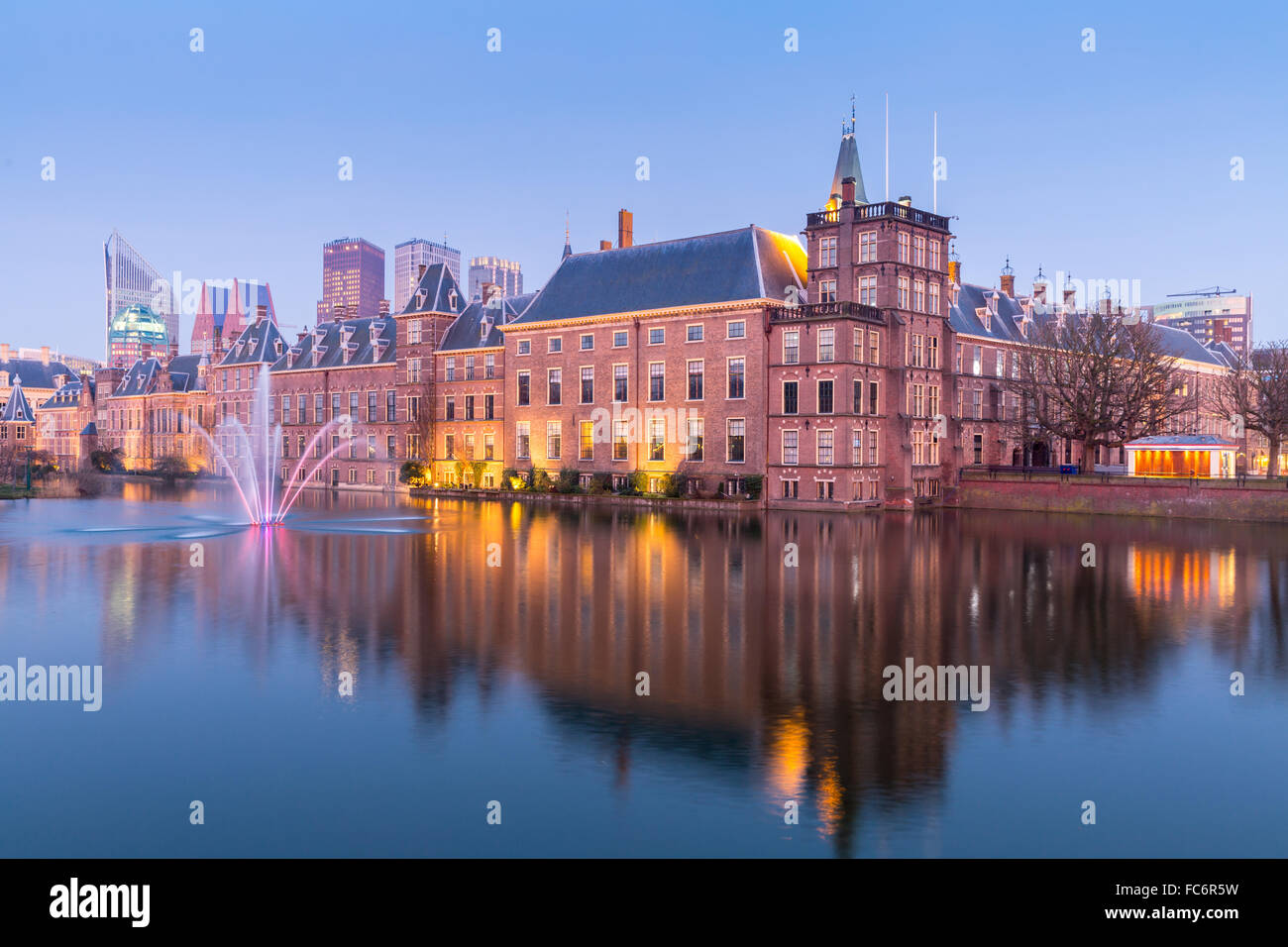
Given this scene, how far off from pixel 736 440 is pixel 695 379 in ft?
16.2

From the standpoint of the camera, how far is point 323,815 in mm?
10961

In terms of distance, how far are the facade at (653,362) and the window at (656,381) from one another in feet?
0.29

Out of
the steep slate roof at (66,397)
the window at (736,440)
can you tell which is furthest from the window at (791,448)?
the steep slate roof at (66,397)

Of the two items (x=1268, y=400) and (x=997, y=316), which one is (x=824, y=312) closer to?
(x=997, y=316)

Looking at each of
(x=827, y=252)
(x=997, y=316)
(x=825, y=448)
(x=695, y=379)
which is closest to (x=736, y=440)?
(x=695, y=379)

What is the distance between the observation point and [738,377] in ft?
205

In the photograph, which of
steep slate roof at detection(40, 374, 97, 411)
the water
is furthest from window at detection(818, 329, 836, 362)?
steep slate roof at detection(40, 374, 97, 411)

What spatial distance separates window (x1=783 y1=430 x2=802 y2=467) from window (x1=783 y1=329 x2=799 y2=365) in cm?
427

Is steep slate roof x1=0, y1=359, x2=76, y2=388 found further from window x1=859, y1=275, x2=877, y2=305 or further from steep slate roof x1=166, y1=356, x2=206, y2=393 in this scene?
window x1=859, y1=275, x2=877, y2=305

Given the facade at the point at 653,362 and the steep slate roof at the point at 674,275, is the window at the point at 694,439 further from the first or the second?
the steep slate roof at the point at 674,275
